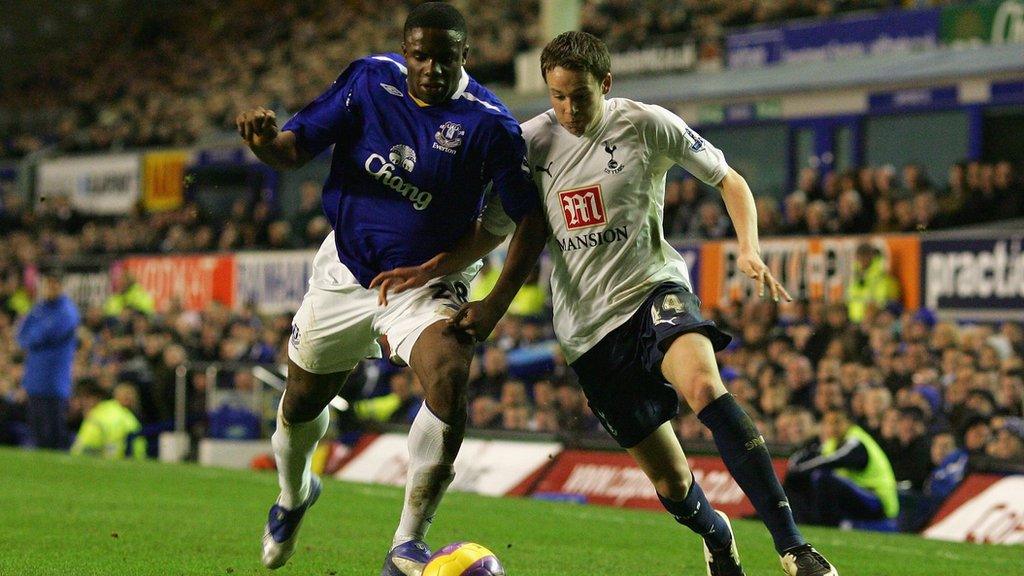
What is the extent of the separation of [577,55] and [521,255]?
2.66ft

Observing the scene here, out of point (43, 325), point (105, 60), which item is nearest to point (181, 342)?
point (43, 325)

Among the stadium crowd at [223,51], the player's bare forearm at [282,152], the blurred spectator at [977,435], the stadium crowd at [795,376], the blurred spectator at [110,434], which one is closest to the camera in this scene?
the player's bare forearm at [282,152]

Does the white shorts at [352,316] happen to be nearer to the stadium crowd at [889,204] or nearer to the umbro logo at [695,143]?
the umbro logo at [695,143]

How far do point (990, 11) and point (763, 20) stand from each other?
158 inches

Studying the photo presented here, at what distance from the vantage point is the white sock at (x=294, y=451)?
6.23 metres

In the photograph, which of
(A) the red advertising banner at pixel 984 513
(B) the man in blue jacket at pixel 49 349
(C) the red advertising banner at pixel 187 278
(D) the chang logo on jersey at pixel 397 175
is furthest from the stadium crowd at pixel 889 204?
(D) the chang logo on jersey at pixel 397 175

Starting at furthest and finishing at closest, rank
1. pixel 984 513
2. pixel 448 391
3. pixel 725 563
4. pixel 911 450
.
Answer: pixel 911 450
pixel 984 513
pixel 725 563
pixel 448 391

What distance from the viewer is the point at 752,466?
5.23 m

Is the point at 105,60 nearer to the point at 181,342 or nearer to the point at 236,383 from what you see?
the point at 181,342

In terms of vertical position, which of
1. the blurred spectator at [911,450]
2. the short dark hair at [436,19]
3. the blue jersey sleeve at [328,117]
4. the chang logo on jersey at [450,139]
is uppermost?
the short dark hair at [436,19]

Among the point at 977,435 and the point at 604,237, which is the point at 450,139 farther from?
the point at 977,435

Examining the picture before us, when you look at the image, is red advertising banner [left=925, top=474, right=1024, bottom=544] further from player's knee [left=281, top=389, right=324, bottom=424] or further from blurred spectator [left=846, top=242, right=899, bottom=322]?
player's knee [left=281, top=389, right=324, bottom=424]

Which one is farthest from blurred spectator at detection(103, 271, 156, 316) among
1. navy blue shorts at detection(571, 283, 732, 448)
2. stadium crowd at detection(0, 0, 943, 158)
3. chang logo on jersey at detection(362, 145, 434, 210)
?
navy blue shorts at detection(571, 283, 732, 448)

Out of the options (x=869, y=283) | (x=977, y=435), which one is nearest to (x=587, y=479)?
(x=869, y=283)
